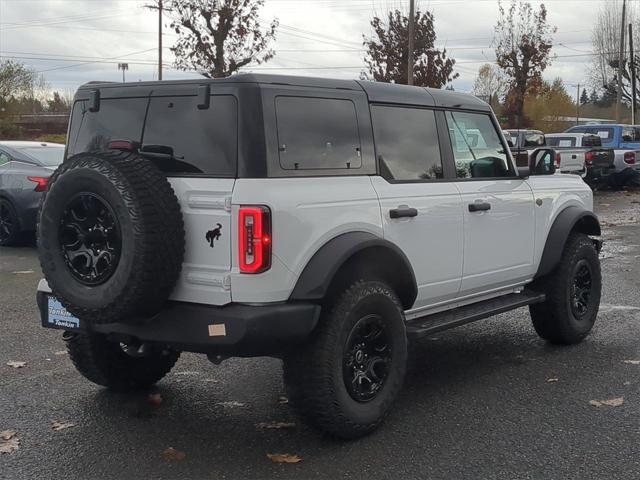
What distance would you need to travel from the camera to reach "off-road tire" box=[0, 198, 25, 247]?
11.3 meters

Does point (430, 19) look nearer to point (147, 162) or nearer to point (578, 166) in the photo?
point (578, 166)

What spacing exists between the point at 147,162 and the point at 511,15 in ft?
136

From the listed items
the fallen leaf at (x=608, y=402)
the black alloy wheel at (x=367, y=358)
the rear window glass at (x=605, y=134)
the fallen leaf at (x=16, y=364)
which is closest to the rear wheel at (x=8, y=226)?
the fallen leaf at (x=16, y=364)

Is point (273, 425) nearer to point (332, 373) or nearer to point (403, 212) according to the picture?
point (332, 373)

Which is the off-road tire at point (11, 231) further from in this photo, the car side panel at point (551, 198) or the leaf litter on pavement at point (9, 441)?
the car side panel at point (551, 198)

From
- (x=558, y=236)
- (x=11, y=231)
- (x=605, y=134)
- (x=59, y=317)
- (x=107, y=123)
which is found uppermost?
(x=605, y=134)

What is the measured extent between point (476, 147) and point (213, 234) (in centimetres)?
245

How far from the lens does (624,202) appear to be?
19.3m

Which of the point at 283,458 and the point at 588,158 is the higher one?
the point at 588,158

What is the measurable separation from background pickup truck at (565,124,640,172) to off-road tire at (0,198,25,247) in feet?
51.7

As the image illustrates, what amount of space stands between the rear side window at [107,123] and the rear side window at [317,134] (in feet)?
2.80

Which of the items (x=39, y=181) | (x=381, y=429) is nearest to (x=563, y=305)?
(x=381, y=429)

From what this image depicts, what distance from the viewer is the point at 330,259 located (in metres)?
4.09

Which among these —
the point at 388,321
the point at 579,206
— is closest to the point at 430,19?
the point at 579,206
